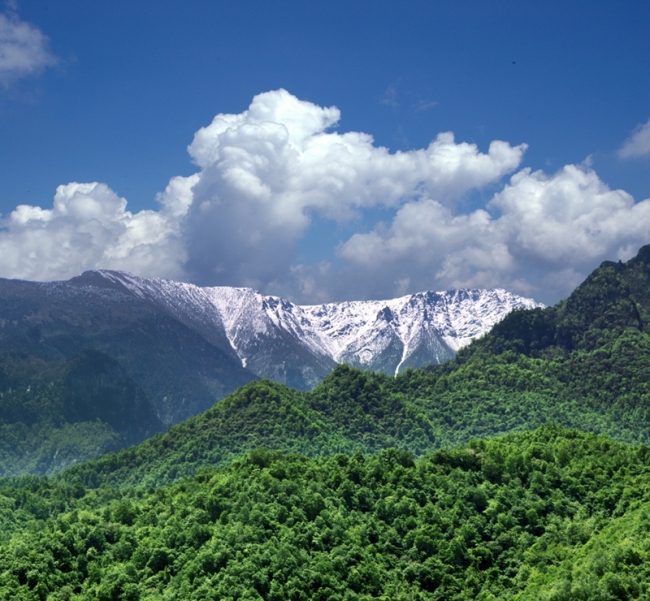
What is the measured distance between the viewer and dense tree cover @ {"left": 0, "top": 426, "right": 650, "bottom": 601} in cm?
11906

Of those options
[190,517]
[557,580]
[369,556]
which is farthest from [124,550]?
[557,580]

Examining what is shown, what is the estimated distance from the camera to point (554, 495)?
150 m

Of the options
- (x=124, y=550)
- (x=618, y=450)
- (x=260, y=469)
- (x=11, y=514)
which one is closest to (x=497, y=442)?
(x=618, y=450)

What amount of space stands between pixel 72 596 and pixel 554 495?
82963 millimetres

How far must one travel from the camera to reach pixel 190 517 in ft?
463

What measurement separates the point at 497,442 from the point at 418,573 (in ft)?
175

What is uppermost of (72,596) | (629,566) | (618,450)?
(618,450)

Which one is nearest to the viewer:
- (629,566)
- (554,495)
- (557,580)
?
(629,566)

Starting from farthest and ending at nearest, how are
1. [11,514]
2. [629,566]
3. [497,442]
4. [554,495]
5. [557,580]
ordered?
[11,514] → [497,442] → [554,495] → [557,580] → [629,566]

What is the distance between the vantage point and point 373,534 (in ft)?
461

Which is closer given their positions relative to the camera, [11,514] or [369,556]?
[369,556]

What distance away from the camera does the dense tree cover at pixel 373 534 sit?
11906 centimetres

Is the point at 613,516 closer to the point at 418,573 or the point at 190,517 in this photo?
the point at 418,573

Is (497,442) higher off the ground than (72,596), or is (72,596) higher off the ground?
(497,442)
